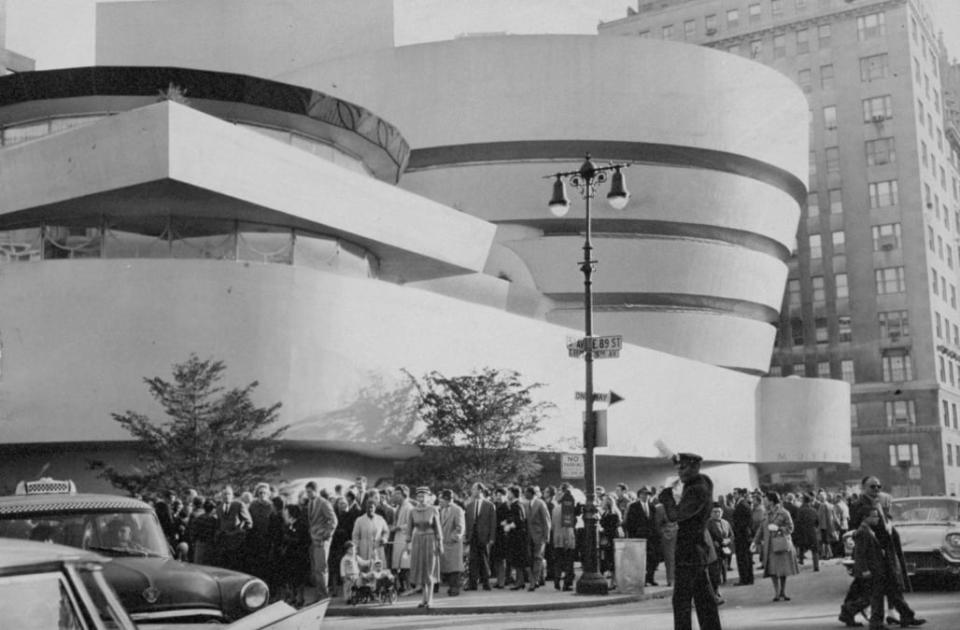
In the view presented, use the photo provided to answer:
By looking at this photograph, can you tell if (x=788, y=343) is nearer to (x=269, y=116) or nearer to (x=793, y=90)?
(x=793, y=90)

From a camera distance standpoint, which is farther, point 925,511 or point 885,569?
point 925,511

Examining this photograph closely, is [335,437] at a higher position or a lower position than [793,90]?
lower

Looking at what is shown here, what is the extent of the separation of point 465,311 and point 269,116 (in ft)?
29.4

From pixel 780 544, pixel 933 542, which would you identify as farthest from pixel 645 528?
pixel 933 542

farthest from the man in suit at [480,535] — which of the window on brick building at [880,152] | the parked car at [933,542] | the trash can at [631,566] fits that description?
the window on brick building at [880,152]

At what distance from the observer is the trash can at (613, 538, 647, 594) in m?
17.6

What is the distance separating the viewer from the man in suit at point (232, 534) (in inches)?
656

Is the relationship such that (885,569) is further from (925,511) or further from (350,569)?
(350,569)

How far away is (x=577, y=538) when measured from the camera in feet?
71.3

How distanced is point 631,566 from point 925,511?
504 centimetres

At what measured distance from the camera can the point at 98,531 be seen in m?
7.80

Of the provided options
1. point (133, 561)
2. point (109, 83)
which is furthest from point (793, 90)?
point (133, 561)

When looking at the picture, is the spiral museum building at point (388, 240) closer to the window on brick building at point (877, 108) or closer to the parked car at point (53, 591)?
the parked car at point (53, 591)

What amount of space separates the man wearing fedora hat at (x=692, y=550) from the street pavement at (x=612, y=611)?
311cm
